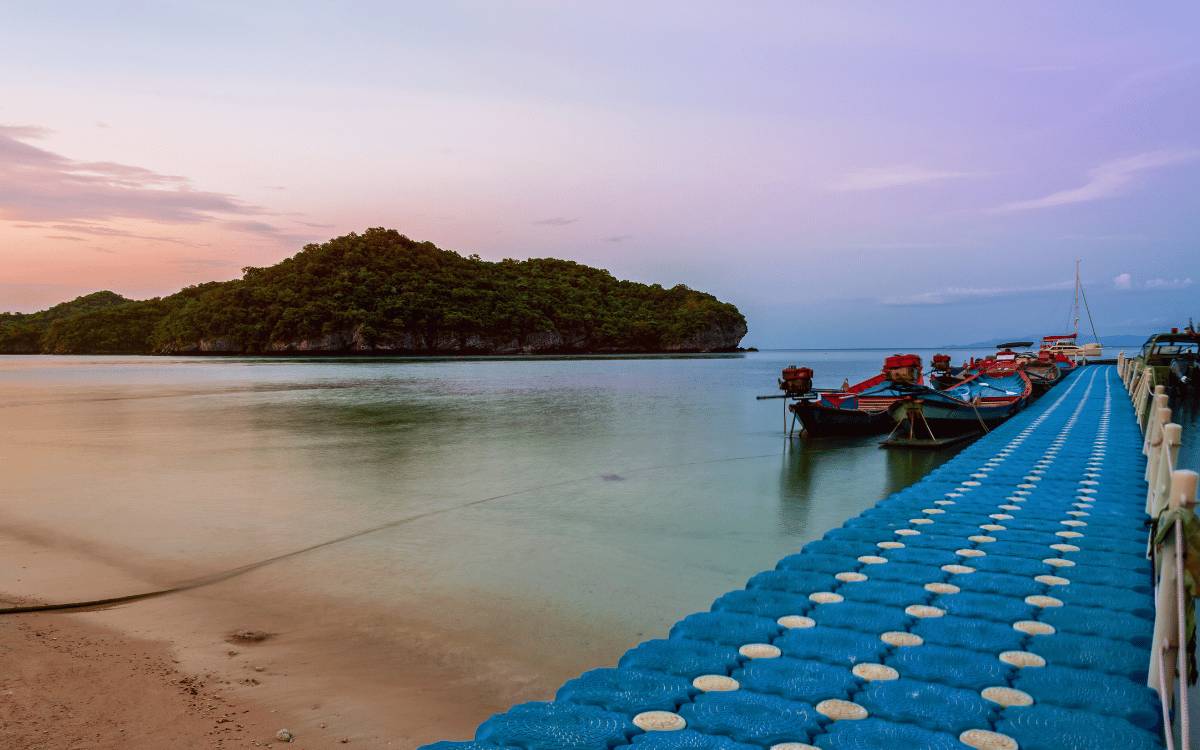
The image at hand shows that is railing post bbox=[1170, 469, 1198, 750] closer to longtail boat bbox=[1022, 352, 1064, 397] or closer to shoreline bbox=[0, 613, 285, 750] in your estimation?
shoreline bbox=[0, 613, 285, 750]

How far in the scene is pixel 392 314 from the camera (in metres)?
98.2

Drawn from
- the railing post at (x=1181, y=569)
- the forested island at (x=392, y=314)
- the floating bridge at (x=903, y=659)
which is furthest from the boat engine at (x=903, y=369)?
the forested island at (x=392, y=314)

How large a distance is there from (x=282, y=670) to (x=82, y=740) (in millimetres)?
1227

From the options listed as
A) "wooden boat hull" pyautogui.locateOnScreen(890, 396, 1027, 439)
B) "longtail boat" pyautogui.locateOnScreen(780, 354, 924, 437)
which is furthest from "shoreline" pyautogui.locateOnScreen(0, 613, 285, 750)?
"wooden boat hull" pyautogui.locateOnScreen(890, 396, 1027, 439)

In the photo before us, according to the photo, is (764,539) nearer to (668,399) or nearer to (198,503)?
(198,503)

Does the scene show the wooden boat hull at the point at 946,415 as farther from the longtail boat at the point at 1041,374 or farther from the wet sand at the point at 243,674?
the wet sand at the point at 243,674

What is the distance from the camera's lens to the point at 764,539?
9508 millimetres

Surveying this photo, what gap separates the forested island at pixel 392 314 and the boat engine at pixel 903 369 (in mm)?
84413

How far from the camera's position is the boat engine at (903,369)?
1800 centimetres

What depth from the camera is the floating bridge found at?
264 centimetres

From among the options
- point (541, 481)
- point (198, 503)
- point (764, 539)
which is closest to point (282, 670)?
point (764, 539)

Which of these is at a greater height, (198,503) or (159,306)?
(159,306)

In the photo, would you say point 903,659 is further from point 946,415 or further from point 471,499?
point 946,415

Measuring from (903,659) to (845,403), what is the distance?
16425 millimetres
